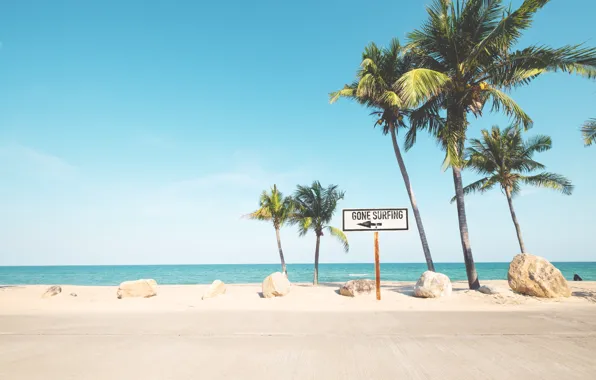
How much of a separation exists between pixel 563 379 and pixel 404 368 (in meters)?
1.62

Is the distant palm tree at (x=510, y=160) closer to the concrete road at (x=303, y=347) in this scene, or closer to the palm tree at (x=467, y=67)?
the palm tree at (x=467, y=67)

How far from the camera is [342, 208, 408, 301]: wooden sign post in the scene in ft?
31.4

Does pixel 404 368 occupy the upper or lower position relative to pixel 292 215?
lower

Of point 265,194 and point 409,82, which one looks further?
point 265,194

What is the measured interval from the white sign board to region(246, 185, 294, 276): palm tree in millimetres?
16089

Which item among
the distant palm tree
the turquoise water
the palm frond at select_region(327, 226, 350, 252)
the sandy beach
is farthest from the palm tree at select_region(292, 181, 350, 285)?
the turquoise water

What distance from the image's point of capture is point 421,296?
1075cm

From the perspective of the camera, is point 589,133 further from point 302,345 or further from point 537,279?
point 302,345

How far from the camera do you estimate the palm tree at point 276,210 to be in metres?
25.7

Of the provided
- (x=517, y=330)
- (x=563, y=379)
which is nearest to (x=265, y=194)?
(x=517, y=330)

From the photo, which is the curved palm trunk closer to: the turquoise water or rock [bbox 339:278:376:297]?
rock [bbox 339:278:376:297]

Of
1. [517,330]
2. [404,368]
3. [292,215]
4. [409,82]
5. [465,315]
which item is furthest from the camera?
[292,215]

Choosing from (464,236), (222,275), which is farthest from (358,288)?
(222,275)

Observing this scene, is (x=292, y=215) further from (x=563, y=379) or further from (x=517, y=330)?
(x=563, y=379)
